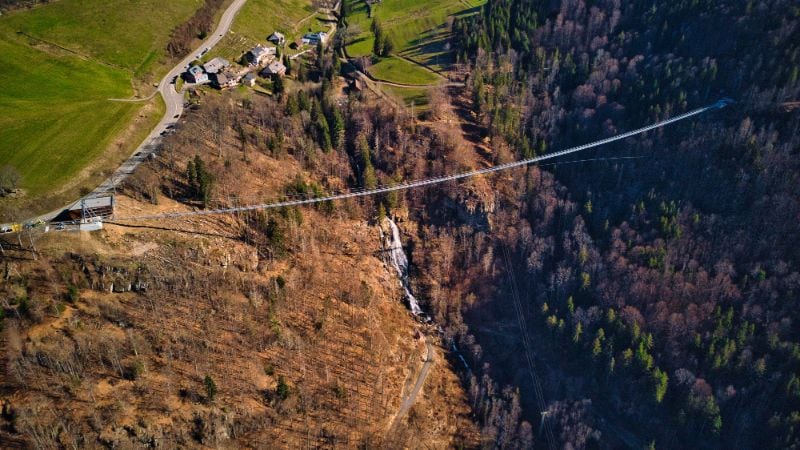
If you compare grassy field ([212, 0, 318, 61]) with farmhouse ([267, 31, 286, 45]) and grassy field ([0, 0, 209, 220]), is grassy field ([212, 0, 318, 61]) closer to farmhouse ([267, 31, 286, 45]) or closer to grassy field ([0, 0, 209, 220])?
farmhouse ([267, 31, 286, 45])

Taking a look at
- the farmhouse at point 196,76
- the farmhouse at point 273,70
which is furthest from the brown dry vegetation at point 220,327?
the farmhouse at point 273,70

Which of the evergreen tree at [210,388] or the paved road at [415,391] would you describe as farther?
the paved road at [415,391]

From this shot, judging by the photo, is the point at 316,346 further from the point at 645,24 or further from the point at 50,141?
the point at 645,24

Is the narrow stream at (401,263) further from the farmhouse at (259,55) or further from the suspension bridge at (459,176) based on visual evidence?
the farmhouse at (259,55)

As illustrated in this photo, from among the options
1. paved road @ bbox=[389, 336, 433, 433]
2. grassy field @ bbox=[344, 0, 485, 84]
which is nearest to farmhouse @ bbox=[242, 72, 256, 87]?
grassy field @ bbox=[344, 0, 485, 84]

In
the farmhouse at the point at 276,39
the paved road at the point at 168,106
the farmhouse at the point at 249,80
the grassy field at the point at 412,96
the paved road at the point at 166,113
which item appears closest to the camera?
the paved road at the point at 166,113

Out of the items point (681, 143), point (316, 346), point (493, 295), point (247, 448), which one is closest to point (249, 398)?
point (247, 448)

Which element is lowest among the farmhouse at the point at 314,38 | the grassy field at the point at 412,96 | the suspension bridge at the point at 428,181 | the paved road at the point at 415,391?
the paved road at the point at 415,391
